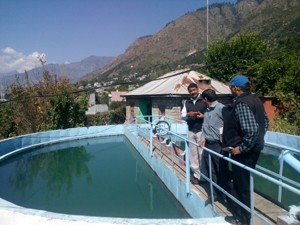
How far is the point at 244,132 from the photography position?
10.7ft

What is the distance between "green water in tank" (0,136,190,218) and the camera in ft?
20.8

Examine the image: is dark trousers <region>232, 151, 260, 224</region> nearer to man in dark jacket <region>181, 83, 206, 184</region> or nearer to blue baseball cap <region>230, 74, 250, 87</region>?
blue baseball cap <region>230, 74, 250, 87</region>

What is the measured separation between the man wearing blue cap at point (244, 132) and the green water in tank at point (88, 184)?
2.65 meters

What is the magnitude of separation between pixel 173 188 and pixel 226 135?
11.3 ft

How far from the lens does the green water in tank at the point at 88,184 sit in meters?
6.33

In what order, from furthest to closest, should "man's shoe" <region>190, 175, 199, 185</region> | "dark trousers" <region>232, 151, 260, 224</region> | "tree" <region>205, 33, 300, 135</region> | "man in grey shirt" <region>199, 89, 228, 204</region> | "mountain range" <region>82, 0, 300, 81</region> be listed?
"mountain range" <region>82, 0, 300, 81</region>, "tree" <region>205, 33, 300, 135</region>, "man's shoe" <region>190, 175, 199, 185</region>, "man in grey shirt" <region>199, 89, 228, 204</region>, "dark trousers" <region>232, 151, 260, 224</region>

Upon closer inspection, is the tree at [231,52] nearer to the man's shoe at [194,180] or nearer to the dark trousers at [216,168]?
the man's shoe at [194,180]

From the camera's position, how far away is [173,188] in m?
6.62

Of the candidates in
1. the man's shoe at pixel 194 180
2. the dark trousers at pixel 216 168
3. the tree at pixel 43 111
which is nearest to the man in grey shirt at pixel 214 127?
Answer: the dark trousers at pixel 216 168

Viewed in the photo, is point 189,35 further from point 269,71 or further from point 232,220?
point 232,220

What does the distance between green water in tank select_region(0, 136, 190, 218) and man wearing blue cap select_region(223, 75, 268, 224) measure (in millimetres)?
2651

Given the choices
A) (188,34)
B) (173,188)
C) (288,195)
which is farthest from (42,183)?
(188,34)

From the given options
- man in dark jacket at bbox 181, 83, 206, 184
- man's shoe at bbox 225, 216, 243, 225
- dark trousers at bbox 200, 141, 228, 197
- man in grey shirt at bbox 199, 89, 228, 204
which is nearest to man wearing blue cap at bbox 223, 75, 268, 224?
man's shoe at bbox 225, 216, 243, 225

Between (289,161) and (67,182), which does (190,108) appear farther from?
(67,182)
